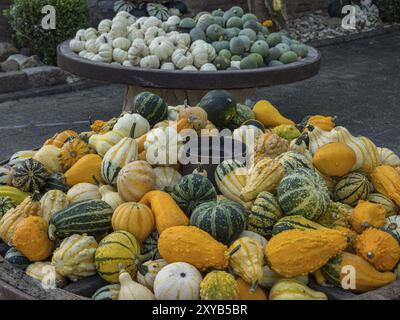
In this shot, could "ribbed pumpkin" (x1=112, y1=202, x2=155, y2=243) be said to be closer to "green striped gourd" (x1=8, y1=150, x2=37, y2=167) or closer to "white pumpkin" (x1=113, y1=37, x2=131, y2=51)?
"green striped gourd" (x1=8, y1=150, x2=37, y2=167)

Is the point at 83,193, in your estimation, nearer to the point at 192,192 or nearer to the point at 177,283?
the point at 192,192

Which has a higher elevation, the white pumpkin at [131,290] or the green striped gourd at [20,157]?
the green striped gourd at [20,157]

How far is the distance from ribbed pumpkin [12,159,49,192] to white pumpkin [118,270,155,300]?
2.34ft

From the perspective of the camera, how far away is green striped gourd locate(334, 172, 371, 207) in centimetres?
238

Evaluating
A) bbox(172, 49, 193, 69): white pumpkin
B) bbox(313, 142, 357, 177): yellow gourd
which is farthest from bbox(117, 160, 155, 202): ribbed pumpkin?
bbox(172, 49, 193, 69): white pumpkin

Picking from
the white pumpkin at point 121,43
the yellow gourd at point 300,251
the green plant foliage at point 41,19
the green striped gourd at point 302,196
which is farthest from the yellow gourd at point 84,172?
the green plant foliage at point 41,19

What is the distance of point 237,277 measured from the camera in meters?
2.00

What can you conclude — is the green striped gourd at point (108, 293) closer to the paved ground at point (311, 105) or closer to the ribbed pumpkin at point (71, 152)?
the ribbed pumpkin at point (71, 152)

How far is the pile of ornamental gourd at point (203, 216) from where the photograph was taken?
196cm

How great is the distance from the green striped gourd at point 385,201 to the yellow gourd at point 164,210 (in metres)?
0.78

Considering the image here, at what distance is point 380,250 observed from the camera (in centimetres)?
203

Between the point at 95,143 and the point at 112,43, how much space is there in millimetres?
3450
